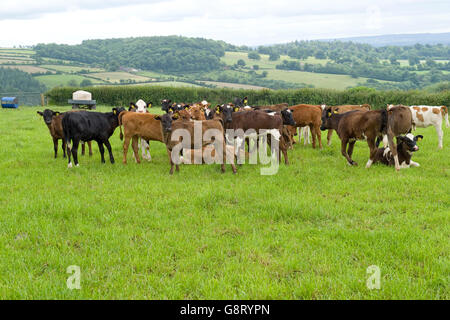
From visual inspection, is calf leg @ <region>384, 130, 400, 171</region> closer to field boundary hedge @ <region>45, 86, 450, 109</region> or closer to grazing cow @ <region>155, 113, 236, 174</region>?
grazing cow @ <region>155, 113, 236, 174</region>

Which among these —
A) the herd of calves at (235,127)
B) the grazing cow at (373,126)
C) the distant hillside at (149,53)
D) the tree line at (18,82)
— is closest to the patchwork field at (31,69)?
the tree line at (18,82)

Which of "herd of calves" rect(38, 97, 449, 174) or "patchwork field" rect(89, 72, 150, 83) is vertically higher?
"patchwork field" rect(89, 72, 150, 83)

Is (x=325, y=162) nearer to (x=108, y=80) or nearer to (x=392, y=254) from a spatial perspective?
(x=392, y=254)

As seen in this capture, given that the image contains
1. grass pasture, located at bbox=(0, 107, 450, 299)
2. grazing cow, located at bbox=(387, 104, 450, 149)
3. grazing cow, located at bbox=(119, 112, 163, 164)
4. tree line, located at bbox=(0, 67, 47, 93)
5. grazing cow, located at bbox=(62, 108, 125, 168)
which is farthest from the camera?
tree line, located at bbox=(0, 67, 47, 93)

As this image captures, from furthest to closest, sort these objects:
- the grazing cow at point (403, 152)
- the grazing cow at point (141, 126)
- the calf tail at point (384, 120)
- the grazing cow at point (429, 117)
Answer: the grazing cow at point (429, 117) → the grazing cow at point (141, 126) → the grazing cow at point (403, 152) → the calf tail at point (384, 120)

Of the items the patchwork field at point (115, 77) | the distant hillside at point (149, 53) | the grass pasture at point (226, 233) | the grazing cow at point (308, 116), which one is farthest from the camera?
the distant hillside at point (149, 53)

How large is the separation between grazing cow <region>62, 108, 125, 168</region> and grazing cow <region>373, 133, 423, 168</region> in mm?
8234

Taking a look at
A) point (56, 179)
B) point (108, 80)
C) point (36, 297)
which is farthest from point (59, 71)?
point (36, 297)

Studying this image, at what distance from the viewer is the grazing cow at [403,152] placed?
9891 millimetres

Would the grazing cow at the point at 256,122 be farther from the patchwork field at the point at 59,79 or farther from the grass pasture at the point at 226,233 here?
the patchwork field at the point at 59,79

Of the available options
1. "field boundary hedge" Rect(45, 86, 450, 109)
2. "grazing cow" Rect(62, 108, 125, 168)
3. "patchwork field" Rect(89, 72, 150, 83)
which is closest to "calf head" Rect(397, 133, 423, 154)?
"grazing cow" Rect(62, 108, 125, 168)

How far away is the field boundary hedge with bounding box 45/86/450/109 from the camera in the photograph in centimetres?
3006

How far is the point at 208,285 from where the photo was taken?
4449mm

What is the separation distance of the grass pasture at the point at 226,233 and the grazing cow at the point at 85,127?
962 mm
